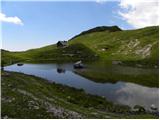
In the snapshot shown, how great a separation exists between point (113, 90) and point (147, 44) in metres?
140

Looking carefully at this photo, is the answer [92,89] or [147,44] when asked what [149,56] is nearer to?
[147,44]

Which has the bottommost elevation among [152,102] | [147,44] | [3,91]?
[152,102]

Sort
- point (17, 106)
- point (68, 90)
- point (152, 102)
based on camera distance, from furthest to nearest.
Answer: point (68, 90)
point (152, 102)
point (17, 106)

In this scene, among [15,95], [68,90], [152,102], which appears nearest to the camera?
[15,95]

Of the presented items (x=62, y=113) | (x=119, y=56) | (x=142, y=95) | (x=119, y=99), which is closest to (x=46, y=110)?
(x=62, y=113)

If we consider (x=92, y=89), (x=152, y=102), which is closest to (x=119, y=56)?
(x=92, y=89)

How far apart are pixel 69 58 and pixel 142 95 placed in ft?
453

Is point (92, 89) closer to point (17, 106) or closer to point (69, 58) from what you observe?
point (17, 106)

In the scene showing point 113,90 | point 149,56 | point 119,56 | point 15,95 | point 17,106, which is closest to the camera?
point 17,106

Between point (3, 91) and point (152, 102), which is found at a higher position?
point (3, 91)

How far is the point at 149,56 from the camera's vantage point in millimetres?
171750

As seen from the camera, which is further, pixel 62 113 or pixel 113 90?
pixel 113 90

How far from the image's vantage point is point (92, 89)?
67.2 m

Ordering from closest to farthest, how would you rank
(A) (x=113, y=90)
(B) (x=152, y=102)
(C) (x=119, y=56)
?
(B) (x=152, y=102), (A) (x=113, y=90), (C) (x=119, y=56)
